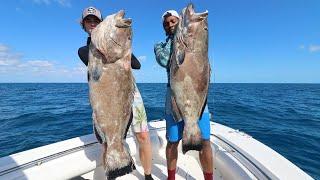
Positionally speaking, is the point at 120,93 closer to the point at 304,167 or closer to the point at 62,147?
the point at 62,147

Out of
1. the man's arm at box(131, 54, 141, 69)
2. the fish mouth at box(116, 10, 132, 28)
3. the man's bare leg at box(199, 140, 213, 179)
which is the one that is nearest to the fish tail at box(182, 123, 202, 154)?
the man's bare leg at box(199, 140, 213, 179)

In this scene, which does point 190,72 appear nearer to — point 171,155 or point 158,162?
point 171,155

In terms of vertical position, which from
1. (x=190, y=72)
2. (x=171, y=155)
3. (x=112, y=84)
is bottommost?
(x=171, y=155)

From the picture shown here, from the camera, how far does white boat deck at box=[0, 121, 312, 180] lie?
3381mm

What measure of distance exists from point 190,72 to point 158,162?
8.10 feet

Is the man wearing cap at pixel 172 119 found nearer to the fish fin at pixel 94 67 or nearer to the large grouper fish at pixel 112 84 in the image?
the large grouper fish at pixel 112 84

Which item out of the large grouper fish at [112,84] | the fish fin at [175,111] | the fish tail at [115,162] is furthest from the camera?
the fish fin at [175,111]

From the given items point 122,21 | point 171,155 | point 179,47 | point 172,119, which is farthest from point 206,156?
point 122,21

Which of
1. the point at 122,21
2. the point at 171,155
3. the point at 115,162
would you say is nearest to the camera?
the point at 122,21

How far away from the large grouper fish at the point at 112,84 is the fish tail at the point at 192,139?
753mm

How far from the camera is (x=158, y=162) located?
496 centimetres

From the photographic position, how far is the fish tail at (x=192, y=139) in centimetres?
310

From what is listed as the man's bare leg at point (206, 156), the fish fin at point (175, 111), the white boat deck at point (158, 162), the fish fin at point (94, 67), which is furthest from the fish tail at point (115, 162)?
the white boat deck at point (158, 162)

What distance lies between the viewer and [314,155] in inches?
320
